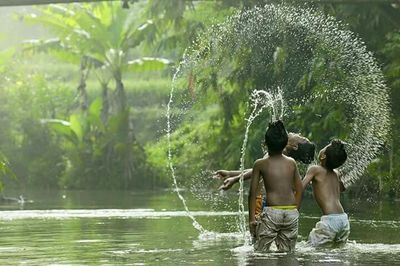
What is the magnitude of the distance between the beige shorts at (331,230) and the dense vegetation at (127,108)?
43.7 ft

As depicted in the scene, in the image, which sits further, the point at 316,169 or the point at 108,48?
the point at 108,48

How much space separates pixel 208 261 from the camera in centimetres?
1099

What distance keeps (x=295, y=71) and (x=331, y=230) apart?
635 inches

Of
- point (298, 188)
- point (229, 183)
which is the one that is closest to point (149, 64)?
point (229, 183)

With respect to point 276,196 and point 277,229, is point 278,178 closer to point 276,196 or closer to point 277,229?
point 276,196

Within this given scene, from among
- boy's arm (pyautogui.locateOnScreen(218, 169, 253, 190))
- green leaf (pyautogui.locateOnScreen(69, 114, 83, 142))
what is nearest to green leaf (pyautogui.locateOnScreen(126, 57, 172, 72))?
green leaf (pyautogui.locateOnScreen(69, 114, 83, 142))

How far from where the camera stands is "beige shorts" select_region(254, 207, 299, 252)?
11.2m

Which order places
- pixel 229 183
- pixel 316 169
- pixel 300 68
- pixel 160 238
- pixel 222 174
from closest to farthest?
pixel 229 183 < pixel 222 174 < pixel 316 169 < pixel 160 238 < pixel 300 68

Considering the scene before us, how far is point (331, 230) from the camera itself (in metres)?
12.0

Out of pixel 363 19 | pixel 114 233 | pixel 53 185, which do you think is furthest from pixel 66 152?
pixel 114 233

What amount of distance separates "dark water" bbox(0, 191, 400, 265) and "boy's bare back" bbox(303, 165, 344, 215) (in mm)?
415

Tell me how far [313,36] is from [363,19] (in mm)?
3456

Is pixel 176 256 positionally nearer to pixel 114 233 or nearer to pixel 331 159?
pixel 331 159

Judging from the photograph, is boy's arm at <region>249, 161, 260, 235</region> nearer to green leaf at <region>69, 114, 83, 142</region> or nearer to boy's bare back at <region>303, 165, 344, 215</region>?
boy's bare back at <region>303, 165, 344, 215</region>
